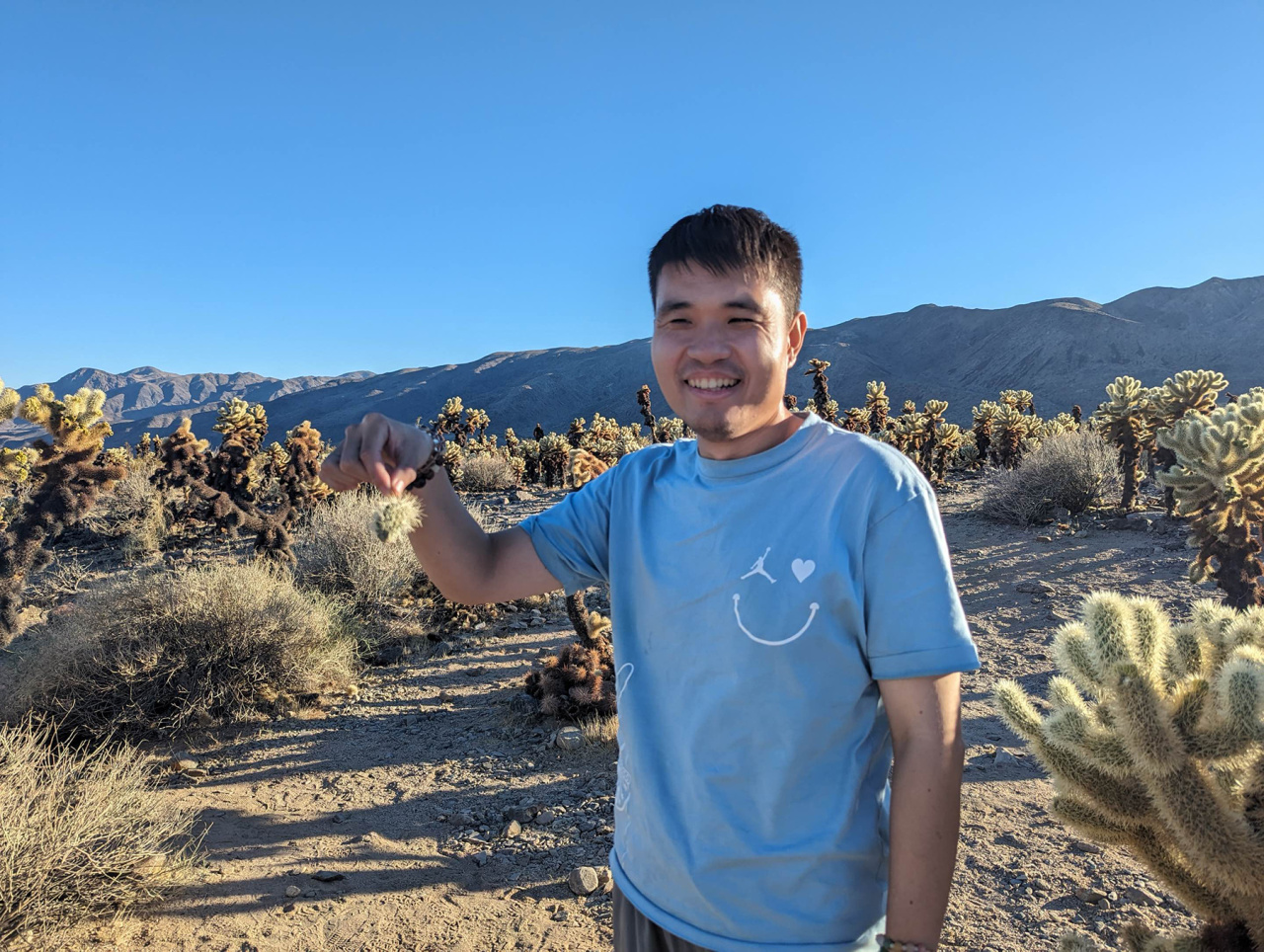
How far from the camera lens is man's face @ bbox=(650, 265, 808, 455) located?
4.96 ft

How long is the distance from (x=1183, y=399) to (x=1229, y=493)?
686cm

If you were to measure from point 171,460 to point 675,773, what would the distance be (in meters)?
11.5

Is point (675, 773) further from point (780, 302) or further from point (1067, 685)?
point (1067, 685)

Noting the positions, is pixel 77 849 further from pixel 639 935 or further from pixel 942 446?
pixel 942 446

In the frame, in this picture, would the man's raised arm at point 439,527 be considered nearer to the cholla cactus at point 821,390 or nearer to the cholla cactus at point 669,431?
the cholla cactus at point 821,390

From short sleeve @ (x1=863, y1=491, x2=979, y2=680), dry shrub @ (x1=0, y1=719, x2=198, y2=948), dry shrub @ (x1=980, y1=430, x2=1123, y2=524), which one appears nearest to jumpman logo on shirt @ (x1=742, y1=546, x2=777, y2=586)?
short sleeve @ (x1=863, y1=491, x2=979, y2=680)

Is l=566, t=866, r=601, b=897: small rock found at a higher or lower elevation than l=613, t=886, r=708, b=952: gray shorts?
lower

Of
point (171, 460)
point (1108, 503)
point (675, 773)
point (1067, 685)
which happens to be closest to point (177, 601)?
point (171, 460)

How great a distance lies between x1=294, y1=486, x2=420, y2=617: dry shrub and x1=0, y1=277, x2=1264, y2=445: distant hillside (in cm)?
5319

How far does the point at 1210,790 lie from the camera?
1834mm

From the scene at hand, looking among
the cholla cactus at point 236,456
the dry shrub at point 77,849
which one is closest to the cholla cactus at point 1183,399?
the dry shrub at point 77,849

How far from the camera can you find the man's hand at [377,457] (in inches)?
62.2

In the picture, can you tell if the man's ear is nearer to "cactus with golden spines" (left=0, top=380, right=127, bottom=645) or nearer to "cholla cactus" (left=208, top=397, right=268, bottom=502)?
"cactus with golden spines" (left=0, top=380, right=127, bottom=645)

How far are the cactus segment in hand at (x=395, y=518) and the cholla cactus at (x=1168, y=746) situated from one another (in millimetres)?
1742
